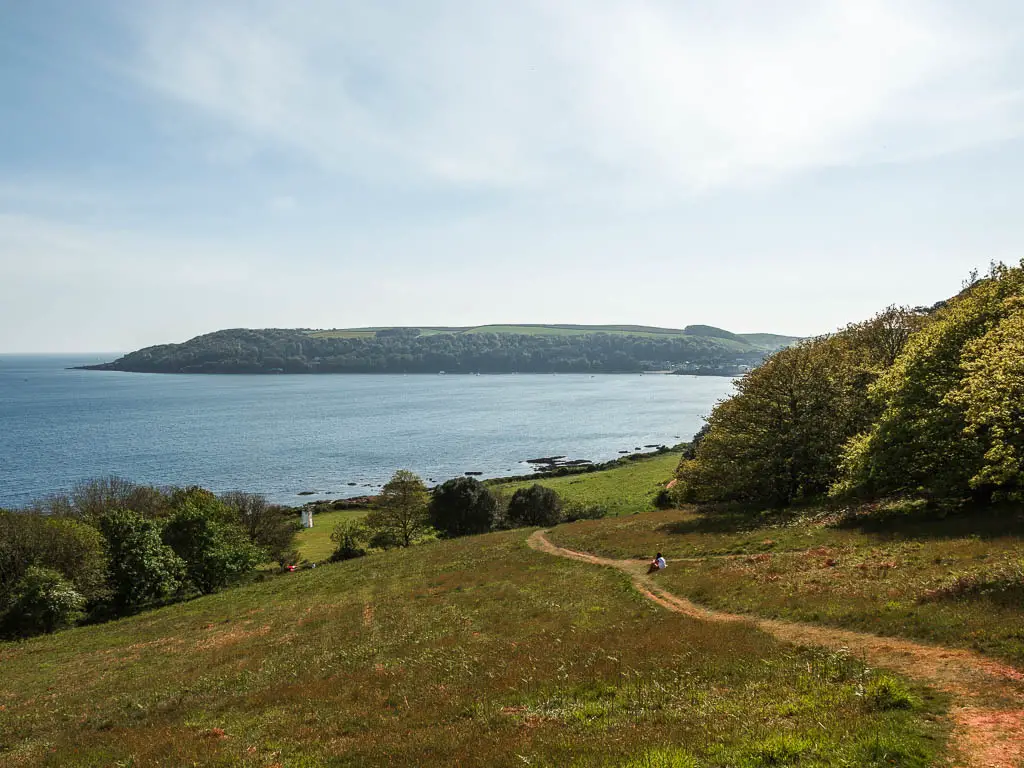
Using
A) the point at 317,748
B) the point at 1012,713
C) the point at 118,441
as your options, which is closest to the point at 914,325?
the point at 1012,713

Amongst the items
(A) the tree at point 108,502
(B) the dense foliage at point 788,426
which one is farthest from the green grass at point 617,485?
(A) the tree at point 108,502

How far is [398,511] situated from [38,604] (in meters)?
33.5

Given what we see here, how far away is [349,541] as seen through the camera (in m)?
65.7

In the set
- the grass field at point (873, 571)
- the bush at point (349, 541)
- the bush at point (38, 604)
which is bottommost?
the bush at point (349, 541)

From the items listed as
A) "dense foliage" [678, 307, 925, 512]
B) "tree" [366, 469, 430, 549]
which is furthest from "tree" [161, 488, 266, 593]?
"dense foliage" [678, 307, 925, 512]

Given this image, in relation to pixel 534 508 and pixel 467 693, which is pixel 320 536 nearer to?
pixel 534 508

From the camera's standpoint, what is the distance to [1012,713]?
11.1 m

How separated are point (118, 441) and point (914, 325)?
170532 millimetres

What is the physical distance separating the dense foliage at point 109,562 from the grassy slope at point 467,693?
9061 millimetres

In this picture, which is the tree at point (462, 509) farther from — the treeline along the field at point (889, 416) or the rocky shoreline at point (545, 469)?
the treeline along the field at point (889, 416)

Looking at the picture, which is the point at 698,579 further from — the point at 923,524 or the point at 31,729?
the point at 31,729

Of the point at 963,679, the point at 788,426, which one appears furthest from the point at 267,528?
the point at 963,679

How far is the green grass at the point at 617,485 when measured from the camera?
3260 inches

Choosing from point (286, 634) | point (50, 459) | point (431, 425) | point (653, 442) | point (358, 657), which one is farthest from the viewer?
point (431, 425)
